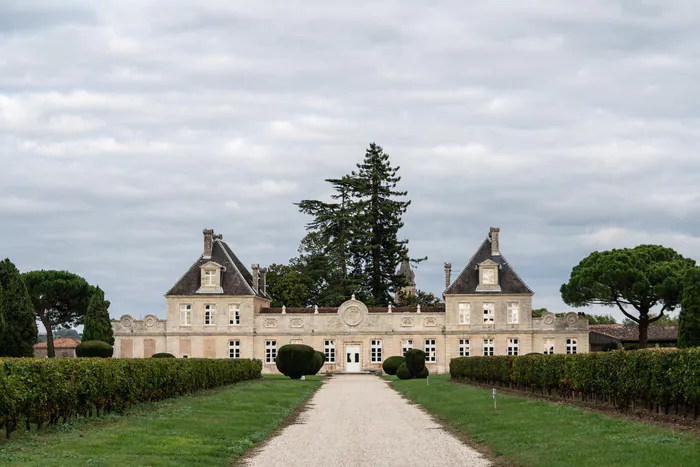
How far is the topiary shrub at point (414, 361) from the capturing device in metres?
54.3

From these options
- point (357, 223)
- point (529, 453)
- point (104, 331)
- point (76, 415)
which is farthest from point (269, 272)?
point (529, 453)

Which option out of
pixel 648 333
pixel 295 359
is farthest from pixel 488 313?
pixel 295 359

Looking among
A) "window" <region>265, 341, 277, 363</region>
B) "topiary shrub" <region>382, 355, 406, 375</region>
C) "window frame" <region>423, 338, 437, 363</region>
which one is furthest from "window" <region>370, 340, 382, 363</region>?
"window" <region>265, 341, 277, 363</region>

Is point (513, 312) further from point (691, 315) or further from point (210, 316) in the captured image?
point (210, 316)

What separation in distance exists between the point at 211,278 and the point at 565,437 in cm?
5305

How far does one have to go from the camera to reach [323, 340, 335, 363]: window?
67438 millimetres

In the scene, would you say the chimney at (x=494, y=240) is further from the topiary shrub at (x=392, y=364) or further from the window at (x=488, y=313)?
the topiary shrub at (x=392, y=364)

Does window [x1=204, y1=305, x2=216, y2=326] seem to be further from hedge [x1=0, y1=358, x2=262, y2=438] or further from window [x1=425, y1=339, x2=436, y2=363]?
hedge [x1=0, y1=358, x2=262, y2=438]

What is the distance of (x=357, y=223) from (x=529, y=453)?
62485 mm

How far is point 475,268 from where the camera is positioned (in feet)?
224

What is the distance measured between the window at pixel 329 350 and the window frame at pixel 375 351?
284 centimetres

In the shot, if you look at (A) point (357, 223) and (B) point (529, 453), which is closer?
(B) point (529, 453)

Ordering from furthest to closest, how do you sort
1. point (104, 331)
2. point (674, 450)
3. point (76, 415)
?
point (104, 331) → point (76, 415) → point (674, 450)

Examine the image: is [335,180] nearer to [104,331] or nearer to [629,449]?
[104,331]
